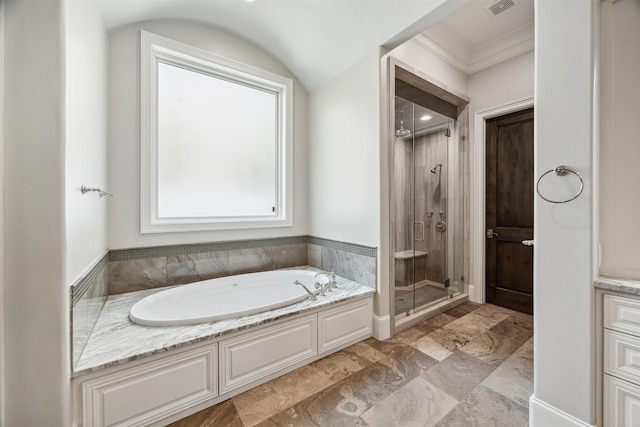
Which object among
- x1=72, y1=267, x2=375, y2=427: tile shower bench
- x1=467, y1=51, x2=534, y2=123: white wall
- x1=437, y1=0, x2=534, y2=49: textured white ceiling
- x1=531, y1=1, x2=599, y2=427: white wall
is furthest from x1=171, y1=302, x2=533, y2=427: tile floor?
x1=437, y1=0, x2=534, y2=49: textured white ceiling

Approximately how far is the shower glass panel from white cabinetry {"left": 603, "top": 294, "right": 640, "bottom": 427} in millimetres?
1507

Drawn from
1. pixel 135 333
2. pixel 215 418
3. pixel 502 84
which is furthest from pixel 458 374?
pixel 502 84

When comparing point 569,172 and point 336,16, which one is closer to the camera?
point 569,172

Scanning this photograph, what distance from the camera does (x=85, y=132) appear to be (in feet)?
4.77

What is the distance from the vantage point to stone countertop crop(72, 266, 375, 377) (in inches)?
49.8

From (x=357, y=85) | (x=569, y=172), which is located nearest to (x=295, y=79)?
(x=357, y=85)

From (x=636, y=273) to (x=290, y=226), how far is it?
257cm

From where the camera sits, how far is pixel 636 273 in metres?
1.16

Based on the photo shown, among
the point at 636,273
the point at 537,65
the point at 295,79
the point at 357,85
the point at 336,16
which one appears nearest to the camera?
the point at 636,273

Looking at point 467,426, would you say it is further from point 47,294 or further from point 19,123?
point 19,123

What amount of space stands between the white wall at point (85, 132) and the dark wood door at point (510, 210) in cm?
363

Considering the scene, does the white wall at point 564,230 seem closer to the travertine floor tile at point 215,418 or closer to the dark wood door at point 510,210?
the travertine floor tile at point 215,418

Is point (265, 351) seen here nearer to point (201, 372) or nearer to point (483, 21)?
point (201, 372)

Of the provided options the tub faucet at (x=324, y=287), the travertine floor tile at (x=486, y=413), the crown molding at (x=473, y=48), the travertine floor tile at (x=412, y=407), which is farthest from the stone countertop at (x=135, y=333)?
the crown molding at (x=473, y=48)
